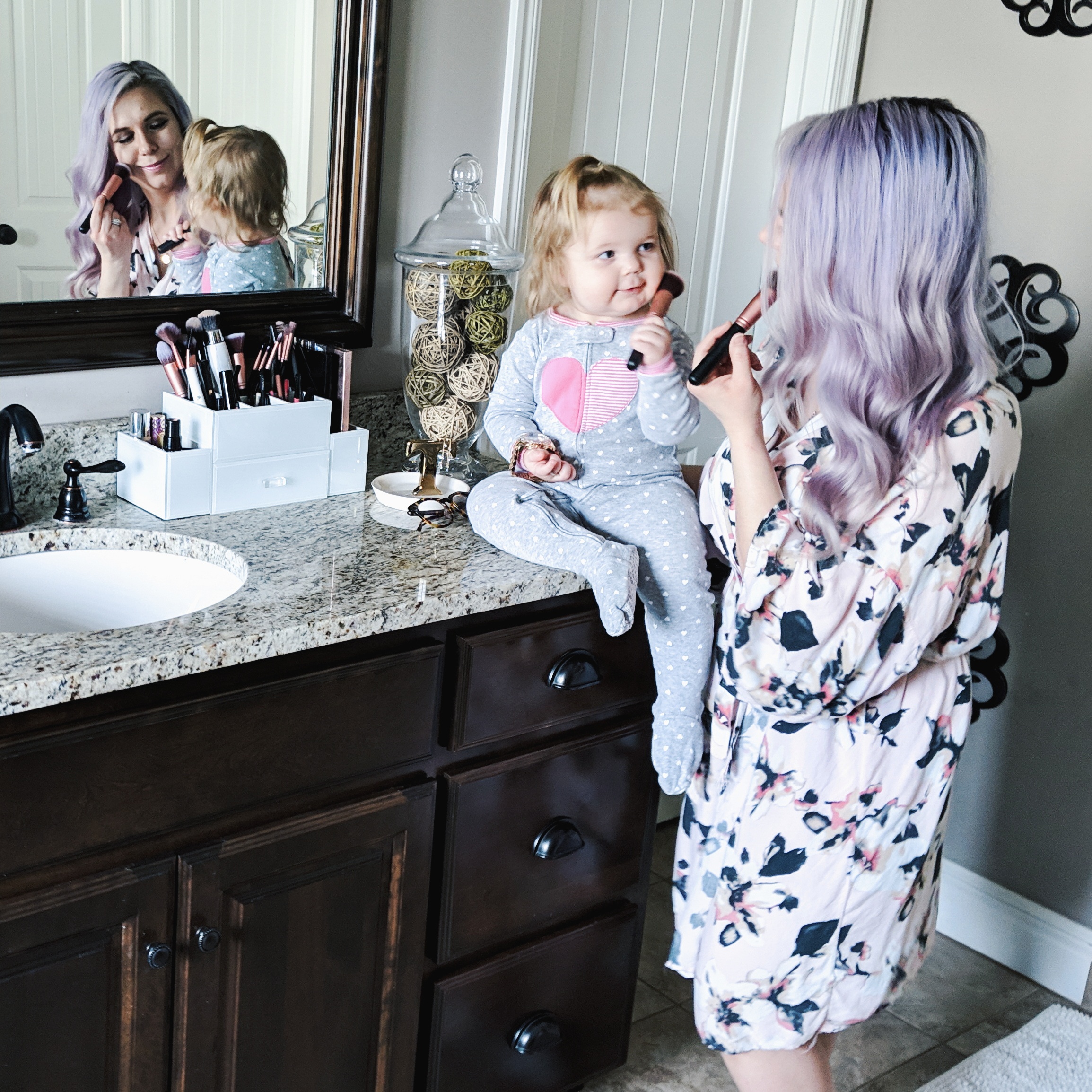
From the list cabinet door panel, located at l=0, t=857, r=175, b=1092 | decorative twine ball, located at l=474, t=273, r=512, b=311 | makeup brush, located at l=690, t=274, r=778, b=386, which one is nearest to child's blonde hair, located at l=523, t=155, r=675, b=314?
decorative twine ball, located at l=474, t=273, r=512, b=311

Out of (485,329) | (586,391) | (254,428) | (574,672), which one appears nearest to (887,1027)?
(574,672)

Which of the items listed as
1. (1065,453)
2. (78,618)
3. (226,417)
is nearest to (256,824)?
(78,618)

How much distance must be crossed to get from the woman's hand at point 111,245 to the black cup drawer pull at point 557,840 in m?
0.92

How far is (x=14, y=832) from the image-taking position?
1.15m

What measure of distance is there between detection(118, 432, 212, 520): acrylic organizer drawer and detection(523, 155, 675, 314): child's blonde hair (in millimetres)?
531

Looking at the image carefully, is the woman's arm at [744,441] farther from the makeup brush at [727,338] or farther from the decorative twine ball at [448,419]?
the decorative twine ball at [448,419]

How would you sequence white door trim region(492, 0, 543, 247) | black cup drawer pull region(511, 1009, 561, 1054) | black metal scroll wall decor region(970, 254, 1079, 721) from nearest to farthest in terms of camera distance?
1. black cup drawer pull region(511, 1009, 561, 1054)
2. white door trim region(492, 0, 543, 247)
3. black metal scroll wall decor region(970, 254, 1079, 721)

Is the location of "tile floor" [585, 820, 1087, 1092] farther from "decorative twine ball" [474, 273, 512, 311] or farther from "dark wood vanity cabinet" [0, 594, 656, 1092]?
"decorative twine ball" [474, 273, 512, 311]

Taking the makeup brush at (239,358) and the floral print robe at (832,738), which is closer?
the floral print robe at (832,738)

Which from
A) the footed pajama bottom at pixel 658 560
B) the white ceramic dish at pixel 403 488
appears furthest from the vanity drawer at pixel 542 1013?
the white ceramic dish at pixel 403 488

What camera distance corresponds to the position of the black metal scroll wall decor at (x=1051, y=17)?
2080 mm

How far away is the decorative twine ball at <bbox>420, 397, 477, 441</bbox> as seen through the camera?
1.82 metres

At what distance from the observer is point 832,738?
1.47 m

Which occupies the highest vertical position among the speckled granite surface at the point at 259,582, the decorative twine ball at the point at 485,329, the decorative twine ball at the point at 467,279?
the decorative twine ball at the point at 467,279
